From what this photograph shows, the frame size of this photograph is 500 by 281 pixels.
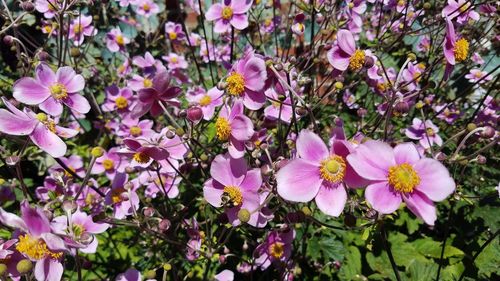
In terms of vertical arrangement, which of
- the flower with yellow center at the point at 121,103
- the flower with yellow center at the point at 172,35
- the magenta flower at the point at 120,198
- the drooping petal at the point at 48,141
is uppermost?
the drooping petal at the point at 48,141

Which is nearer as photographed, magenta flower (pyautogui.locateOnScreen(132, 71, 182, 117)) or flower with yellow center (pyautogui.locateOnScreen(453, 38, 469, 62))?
magenta flower (pyautogui.locateOnScreen(132, 71, 182, 117))

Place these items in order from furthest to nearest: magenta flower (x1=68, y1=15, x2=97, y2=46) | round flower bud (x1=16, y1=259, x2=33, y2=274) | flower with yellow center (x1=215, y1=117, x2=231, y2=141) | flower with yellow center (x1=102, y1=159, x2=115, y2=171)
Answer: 1. magenta flower (x1=68, y1=15, x2=97, y2=46)
2. flower with yellow center (x1=102, y1=159, x2=115, y2=171)
3. flower with yellow center (x1=215, y1=117, x2=231, y2=141)
4. round flower bud (x1=16, y1=259, x2=33, y2=274)

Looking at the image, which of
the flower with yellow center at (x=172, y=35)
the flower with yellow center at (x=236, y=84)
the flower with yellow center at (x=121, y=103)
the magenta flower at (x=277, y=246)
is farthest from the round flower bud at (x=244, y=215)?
the flower with yellow center at (x=172, y=35)

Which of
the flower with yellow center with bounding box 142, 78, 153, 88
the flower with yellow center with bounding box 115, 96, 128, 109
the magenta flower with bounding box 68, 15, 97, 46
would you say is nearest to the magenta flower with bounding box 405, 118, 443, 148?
the flower with yellow center with bounding box 142, 78, 153, 88

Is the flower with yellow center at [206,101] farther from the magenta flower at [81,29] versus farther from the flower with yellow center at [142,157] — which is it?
the magenta flower at [81,29]

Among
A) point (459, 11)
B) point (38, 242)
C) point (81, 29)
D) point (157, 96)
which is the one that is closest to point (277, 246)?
point (157, 96)

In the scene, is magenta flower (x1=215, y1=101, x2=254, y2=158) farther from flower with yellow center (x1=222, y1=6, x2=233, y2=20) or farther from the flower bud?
flower with yellow center (x1=222, y1=6, x2=233, y2=20)

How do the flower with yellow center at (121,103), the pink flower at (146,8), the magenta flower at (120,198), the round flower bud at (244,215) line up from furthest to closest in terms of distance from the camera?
the pink flower at (146,8) < the flower with yellow center at (121,103) < the magenta flower at (120,198) < the round flower bud at (244,215)

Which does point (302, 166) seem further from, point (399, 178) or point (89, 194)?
point (89, 194)
